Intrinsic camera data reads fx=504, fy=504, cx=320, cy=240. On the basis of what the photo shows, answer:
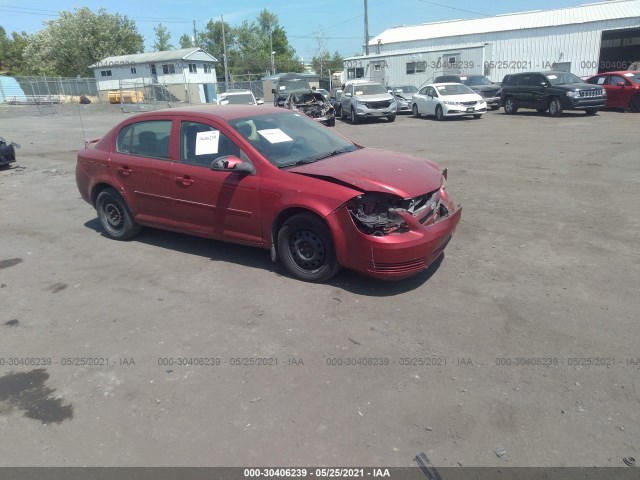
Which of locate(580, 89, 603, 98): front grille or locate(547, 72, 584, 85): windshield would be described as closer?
locate(580, 89, 603, 98): front grille

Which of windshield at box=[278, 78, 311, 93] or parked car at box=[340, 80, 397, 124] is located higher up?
windshield at box=[278, 78, 311, 93]

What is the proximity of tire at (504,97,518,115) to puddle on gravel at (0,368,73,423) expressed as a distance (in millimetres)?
22108

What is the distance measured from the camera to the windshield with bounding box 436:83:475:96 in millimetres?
21703

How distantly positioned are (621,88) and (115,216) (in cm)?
2079

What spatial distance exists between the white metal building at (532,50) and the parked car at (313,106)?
45.6 ft

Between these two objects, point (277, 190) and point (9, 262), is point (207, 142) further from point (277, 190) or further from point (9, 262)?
point (9, 262)

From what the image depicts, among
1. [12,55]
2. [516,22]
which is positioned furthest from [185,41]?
[516,22]

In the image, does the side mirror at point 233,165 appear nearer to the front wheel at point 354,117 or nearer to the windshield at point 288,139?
the windshield at point 288,139

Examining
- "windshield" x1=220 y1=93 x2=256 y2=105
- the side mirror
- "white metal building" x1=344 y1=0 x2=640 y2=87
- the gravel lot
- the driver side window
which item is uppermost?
"white metal building" x1=344 y1=0 x2=640 y2=87

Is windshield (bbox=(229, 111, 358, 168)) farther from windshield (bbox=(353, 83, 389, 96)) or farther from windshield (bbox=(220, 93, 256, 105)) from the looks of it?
windshield (bbox=(353, 83, 389, 96))

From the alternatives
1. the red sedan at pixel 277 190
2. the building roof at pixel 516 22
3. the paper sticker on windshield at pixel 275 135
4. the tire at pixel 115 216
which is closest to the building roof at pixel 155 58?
the building roof at pixel 516 22

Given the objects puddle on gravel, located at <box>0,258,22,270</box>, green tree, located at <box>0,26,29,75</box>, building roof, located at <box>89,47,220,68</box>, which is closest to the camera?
puddle on gravel, located at <box>0,258,22,270</box>

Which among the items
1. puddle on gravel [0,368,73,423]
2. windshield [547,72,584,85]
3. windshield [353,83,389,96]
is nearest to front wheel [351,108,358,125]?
windshield [353,83,389,96]

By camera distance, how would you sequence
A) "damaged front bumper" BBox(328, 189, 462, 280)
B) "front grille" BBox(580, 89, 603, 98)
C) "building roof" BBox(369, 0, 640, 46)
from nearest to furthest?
"damaged front bumper" BBox(328, 189, 462, 280) < "front grille" BBox(580, 89, 603, 98) < "building roof" BBox(369, 0, 640, 46)
